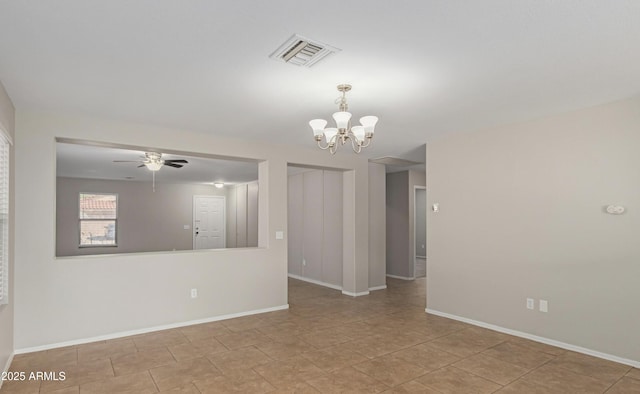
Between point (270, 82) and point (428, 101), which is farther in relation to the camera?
point (428, 101)

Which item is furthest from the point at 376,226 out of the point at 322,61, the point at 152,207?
the point at 152,207

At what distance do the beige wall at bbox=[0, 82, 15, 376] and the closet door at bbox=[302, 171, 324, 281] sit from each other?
4897mm

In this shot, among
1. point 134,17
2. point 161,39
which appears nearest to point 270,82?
point 161,39

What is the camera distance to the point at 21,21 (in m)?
2.06

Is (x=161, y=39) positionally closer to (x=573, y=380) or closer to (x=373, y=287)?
(x=573, y=380)

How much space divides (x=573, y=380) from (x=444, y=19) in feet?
9.97

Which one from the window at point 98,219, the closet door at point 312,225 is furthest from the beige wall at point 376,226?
the window at point 98,219

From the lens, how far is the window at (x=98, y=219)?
9.59 meters

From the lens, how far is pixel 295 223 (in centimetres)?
821

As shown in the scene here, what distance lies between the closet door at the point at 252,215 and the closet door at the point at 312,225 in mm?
2781

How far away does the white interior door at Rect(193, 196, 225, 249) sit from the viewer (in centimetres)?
1131

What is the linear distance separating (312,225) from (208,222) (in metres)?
5.14

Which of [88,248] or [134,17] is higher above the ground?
[134,17]

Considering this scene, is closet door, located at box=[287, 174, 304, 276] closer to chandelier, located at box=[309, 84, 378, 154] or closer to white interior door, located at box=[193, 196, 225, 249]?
white interior door, located at box=[193, 196, 225, 249]
